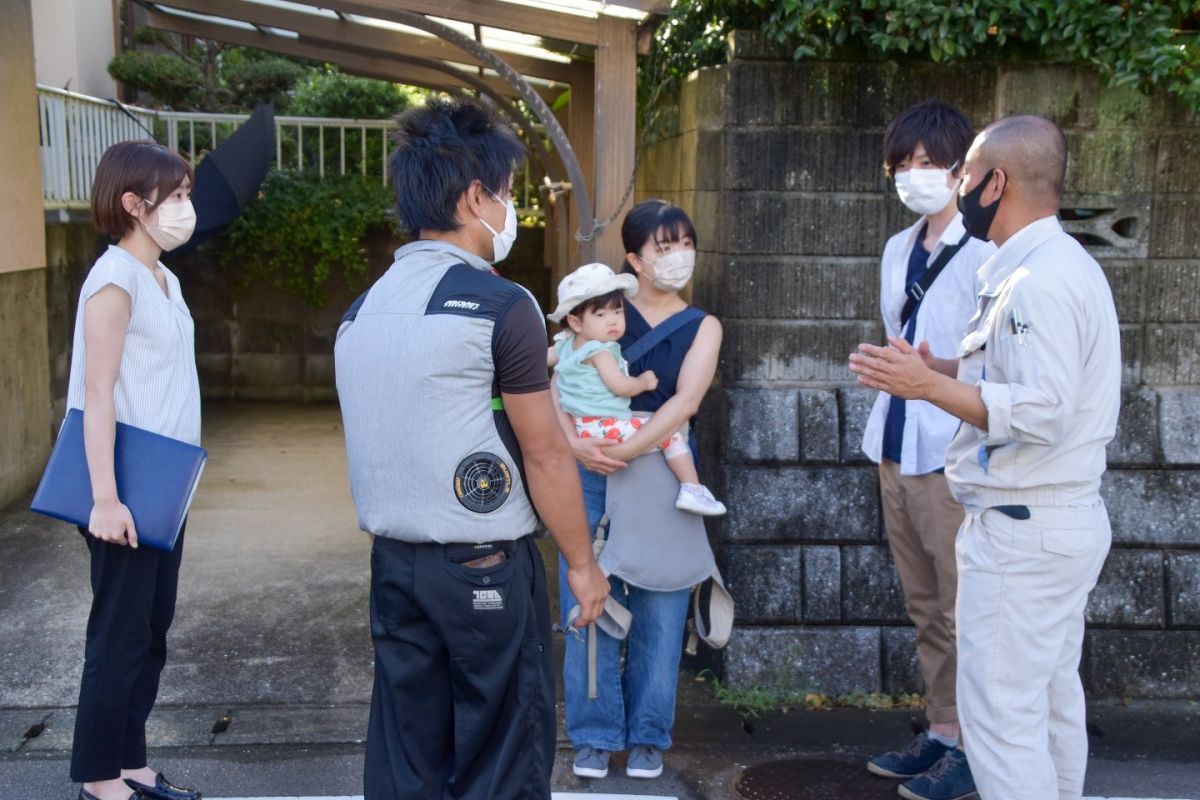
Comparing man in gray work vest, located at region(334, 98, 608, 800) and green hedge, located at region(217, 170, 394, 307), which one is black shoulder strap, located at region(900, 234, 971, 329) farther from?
green hedge, located at region(217, 170, 394, 307)

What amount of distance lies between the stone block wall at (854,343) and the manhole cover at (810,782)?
50 cm

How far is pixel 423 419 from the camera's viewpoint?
2732mm

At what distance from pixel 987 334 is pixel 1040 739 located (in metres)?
1.00

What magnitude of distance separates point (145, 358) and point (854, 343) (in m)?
2.39

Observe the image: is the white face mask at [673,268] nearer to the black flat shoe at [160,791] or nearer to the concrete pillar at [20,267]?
the black flat shoe at [160,791]

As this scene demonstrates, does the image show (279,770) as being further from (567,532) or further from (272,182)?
(272,182)

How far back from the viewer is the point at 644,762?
3990 mm

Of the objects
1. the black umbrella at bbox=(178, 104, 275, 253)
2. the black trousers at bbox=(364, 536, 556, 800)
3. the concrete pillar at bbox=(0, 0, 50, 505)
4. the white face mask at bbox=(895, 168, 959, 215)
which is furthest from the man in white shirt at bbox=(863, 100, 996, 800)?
the concrete pillar at bbox=(0, 0, 50, 505)

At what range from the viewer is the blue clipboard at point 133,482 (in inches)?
135

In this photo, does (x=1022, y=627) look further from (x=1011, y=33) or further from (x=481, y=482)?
(x=1011, y=33)

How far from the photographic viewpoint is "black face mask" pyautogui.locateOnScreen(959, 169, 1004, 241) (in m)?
3.15

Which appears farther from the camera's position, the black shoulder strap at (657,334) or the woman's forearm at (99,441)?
the black shoulder strap at (657,334)

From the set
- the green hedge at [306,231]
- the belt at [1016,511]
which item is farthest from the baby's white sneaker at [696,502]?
the green hedge at [306,231]

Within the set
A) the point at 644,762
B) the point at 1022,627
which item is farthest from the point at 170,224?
the point at 1022,627
